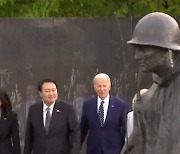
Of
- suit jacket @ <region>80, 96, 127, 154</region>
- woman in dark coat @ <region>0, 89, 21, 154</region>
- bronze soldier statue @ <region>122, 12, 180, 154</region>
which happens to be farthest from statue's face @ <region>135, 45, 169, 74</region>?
woman in dark coat @ <region>0, 89, 21, 154</region>

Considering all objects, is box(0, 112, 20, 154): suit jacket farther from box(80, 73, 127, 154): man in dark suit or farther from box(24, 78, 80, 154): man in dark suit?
box(80, 73, 127, 154): man in dark suit

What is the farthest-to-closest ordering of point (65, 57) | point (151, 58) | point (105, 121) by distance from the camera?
point (65, 57) < point (105, 121) < point (151, 58)

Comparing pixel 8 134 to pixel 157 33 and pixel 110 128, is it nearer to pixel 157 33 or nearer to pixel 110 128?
pixel 110 128

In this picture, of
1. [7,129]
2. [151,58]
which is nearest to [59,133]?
[7,129]

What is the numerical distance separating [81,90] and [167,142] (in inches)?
346

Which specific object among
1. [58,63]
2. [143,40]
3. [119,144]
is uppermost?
[143,40]

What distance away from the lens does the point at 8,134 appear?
1177 centimetres

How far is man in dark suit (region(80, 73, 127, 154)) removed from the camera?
11.5 metres

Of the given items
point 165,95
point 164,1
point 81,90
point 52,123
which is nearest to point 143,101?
point 165,95

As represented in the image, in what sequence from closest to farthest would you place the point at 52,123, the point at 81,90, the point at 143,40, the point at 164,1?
the point at 143,40 < the point at 52,123 < the point at 81,90 < the point at 164,1

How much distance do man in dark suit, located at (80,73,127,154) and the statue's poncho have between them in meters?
6.49

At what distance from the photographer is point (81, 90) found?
13.6 m

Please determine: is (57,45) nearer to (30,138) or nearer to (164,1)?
(30,138)

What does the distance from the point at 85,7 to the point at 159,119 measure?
44.2ft
